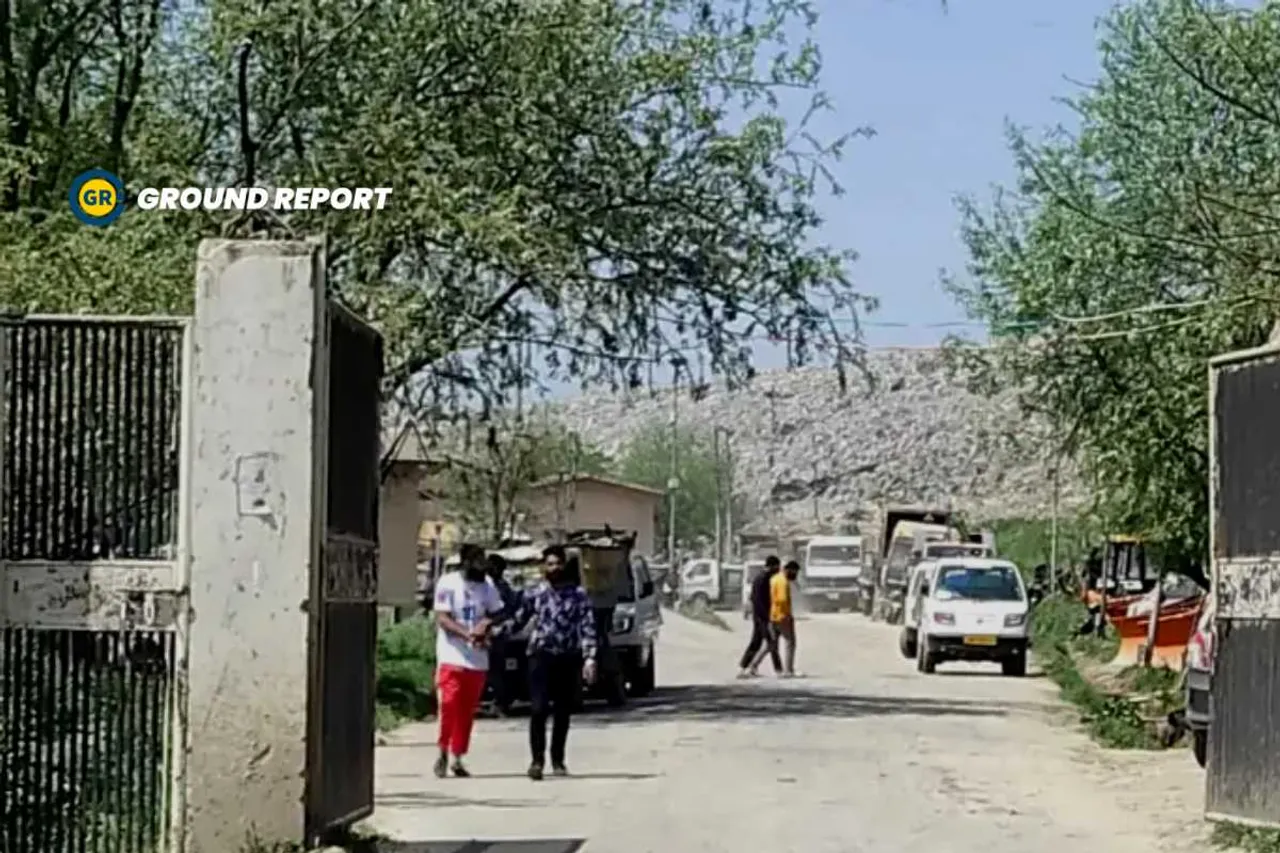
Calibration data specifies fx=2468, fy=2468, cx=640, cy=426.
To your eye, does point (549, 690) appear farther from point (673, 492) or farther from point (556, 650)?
point (673, 492)

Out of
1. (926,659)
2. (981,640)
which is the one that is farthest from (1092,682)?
(926,659)

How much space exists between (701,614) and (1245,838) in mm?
55334

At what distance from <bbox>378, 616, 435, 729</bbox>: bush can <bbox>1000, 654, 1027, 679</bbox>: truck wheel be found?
910 cm

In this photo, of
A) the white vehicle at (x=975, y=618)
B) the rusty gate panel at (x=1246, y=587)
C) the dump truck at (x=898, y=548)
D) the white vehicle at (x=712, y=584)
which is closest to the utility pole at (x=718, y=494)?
the white vehicle at (x=712, y=584)

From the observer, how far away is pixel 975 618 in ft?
127

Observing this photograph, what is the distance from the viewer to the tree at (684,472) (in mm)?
123812

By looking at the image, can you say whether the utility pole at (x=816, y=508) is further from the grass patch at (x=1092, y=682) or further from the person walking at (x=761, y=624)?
the person walking at (x=761, y=624)

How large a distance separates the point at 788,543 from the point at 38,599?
282 ft

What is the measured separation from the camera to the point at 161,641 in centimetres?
1300

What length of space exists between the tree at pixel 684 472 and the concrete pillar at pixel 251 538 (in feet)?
354

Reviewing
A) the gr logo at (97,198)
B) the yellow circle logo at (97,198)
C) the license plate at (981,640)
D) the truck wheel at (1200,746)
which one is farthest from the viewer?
the license plate at (981,640)

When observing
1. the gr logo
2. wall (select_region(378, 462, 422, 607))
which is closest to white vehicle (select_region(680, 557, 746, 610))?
wall (select_region(378, 462, 422, 607))

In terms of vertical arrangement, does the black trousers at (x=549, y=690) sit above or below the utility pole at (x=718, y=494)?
below

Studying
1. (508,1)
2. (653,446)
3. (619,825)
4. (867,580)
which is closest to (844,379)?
(508,1)
